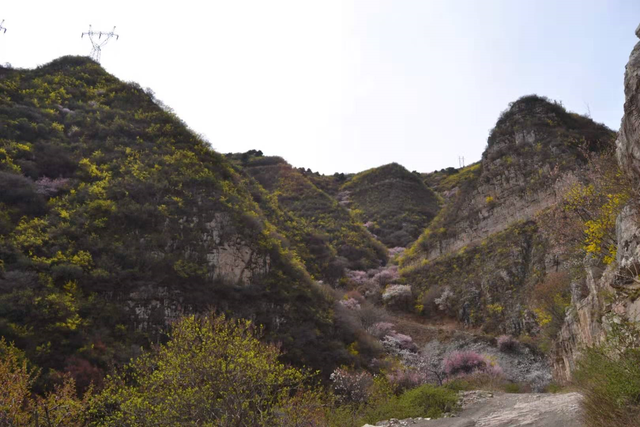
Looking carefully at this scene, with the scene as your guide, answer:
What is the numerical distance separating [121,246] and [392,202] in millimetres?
49186

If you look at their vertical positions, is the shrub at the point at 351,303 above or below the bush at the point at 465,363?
above

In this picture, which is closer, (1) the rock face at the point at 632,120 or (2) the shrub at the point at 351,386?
(1) the rock face at the point at 632,120

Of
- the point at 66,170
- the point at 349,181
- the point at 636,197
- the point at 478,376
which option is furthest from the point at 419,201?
the point at 636,197

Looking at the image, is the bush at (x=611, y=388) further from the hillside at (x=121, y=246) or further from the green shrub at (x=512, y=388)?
the hillside at (x=121, y=246)

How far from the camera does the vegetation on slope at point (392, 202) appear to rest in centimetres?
5709

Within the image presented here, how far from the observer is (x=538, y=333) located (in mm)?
24844

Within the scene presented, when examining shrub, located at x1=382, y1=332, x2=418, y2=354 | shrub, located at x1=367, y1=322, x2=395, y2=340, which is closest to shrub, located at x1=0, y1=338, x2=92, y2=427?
shrub, located at x1=382, y1=332, x2=418, y2=354

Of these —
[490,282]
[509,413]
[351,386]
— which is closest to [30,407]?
[351,386]

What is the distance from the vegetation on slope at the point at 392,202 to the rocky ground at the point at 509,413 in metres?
39.7

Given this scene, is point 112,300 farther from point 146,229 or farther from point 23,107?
point 23,107

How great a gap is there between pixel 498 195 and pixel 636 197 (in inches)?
1157

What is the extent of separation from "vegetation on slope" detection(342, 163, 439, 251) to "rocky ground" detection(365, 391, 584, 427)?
39.7 m

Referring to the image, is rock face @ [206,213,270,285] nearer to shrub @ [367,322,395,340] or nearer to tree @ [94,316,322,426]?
shrub @ [367,322,395,340]

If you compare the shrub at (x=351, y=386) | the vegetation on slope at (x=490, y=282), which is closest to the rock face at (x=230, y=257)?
the shrub at (x=351, y=386)
